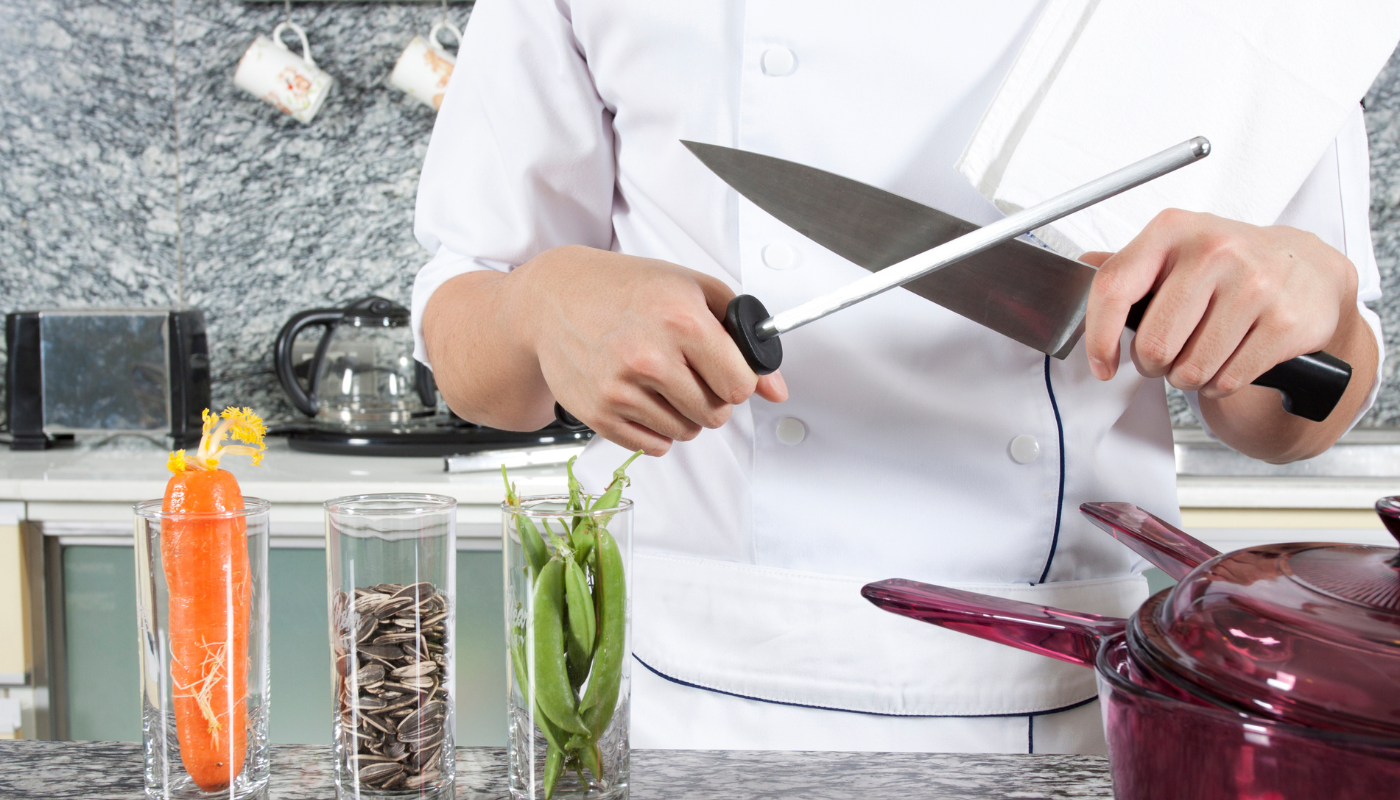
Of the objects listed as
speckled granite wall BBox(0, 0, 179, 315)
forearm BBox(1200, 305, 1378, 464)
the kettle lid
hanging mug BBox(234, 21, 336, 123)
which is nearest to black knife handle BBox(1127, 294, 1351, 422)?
forearm BBox(1200, 305, 1378, 464)

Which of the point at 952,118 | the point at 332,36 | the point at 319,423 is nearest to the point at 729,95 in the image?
the point at 952,118

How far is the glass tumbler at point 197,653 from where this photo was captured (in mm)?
392

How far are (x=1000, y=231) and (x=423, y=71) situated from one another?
1309mm

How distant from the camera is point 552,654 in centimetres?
40

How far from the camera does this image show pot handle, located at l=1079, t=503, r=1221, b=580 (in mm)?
361

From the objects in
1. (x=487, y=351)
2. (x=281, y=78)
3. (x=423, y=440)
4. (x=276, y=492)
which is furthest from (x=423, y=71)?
(x=487, y=351)

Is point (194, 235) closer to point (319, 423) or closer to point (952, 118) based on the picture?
point (319, 423)

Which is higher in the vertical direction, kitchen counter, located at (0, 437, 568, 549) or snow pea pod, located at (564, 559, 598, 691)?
snow pea pod, located at (564, 559, 598, 691)

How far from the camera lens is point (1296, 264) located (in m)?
0.46

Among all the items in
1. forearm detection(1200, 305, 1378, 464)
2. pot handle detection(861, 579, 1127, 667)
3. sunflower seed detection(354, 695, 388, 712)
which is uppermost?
forearm detection(1200, 305, 1378, 464)

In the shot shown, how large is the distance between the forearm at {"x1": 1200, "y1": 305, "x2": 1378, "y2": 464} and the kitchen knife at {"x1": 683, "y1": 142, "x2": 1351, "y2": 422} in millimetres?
107

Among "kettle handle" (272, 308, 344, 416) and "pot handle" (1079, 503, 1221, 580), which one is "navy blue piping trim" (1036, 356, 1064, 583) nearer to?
"pot handle" (1079, 503, 1221, 580)

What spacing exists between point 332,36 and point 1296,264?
5.07 ft

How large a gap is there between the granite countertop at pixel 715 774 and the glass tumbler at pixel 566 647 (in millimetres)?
44
